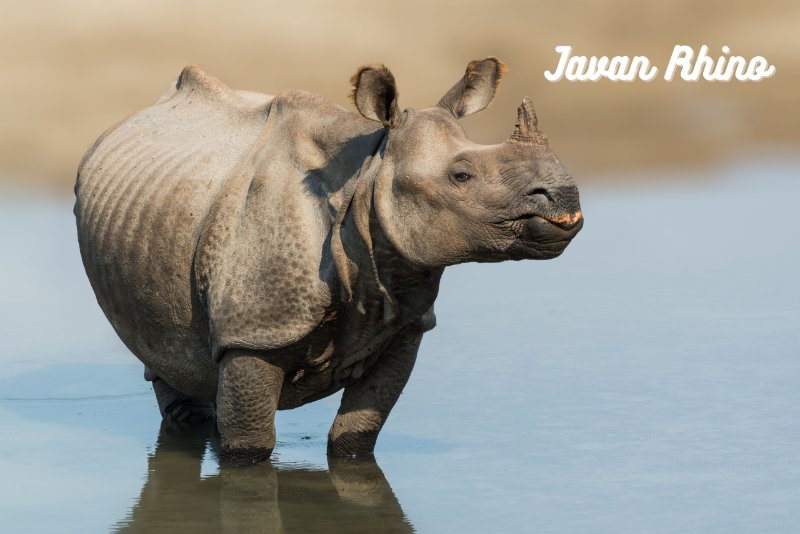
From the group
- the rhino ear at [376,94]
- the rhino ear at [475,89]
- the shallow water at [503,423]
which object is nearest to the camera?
the rhino ear at [376,94]

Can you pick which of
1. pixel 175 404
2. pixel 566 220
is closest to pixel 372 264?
pixel 566 220

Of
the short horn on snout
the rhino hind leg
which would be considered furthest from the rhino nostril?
the rhino hind leg

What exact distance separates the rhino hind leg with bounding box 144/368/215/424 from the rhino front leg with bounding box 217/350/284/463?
136 centimetres

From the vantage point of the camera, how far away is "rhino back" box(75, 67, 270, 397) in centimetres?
962

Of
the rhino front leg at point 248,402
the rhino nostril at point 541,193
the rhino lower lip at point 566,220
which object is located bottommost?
the rhino front leg at point 248,402

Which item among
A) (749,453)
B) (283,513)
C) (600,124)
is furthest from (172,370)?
(600,124)

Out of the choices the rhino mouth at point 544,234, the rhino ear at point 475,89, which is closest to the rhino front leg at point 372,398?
the rhino ear at point 475,89

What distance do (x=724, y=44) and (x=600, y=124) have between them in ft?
8.91

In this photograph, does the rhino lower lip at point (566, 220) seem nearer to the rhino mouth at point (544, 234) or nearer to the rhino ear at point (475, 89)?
the rhino mouth at point (544, 234)

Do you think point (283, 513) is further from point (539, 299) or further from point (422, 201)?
point (539, 299)

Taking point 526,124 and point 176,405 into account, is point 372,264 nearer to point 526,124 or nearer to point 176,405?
point 526,124

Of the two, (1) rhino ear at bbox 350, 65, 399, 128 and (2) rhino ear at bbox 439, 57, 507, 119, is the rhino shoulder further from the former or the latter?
(2) rhino ear at bbox 439, 57, 507, 119

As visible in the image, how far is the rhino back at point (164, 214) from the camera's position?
962 centimetres

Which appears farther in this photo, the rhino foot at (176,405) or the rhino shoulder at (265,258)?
the rhino foot at (176,405)
